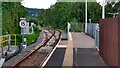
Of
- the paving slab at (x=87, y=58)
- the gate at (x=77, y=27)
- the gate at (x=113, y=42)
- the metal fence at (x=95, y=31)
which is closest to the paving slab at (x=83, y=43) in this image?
the metal fence at (x=95, y=31)

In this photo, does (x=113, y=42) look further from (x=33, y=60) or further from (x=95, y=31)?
(x=95, y=31)

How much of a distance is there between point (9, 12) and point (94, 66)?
25.1 meters

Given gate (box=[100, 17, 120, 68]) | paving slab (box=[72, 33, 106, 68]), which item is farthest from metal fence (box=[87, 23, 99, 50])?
gate (box=[100, 17, 120, 68])

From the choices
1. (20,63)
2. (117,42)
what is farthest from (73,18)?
(117,42)

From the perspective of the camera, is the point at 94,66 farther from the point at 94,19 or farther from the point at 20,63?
the point at 94,19

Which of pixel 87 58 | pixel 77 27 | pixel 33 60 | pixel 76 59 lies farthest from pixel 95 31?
pixel 77 27

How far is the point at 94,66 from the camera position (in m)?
14.3

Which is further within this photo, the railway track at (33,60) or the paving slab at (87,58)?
the railway track at (33,60)

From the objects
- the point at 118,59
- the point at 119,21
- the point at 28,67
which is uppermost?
the point at 119,21

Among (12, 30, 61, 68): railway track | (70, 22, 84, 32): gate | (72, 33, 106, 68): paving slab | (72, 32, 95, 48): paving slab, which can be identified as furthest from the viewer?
(70, 22, 84, 32): gate

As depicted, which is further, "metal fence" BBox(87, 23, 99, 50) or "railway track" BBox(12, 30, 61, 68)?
"metal fence" BBox(87, 23, 99, 50)

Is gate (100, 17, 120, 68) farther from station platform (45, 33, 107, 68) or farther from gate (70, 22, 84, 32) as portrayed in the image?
gate (70, 22, 84, 32)

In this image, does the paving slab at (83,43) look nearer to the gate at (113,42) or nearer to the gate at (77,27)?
the gate at (113,42)

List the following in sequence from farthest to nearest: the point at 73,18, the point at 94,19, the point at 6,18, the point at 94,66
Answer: the point at 73,18 → the point at 94,19 → the point at 6,18 → the point at 94,66
